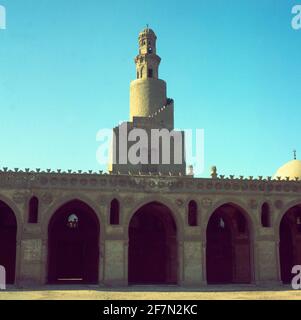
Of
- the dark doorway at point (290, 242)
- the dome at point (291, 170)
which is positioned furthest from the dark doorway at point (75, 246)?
the dome at point (291, 170)

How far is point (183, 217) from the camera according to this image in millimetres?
32375

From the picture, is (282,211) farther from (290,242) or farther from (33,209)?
(33,209)

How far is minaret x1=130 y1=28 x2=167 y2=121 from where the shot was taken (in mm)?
40781

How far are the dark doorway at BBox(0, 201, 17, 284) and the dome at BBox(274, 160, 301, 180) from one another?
24616mm

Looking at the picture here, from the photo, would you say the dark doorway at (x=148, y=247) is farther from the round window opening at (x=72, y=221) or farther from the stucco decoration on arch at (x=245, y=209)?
the stucco decoration on arch at (x=245, y=209)

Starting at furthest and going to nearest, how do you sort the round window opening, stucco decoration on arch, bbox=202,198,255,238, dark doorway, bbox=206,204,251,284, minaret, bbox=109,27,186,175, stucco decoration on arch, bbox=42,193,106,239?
minaret, bbox=109,27,186,175, the round window opening, dark doorway, bbox=206,204,251,284, stucco decoration on arch, bbox=202,198,255,238, stucco decoration on arch, bbox=42,193,106,239

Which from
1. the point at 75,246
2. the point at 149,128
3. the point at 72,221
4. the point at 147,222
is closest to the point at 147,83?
the point at 149,128

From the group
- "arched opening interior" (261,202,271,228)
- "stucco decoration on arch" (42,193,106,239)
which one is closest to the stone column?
"stucco decoration on arch" (42,193,106,239)

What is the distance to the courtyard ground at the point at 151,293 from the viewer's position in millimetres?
25250

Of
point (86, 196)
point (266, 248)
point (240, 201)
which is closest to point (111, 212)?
point (86, 196)

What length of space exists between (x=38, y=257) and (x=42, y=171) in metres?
5.61

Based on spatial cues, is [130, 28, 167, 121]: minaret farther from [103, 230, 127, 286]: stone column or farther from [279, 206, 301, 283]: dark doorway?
[279, 206, 301, 283]: dark doorway

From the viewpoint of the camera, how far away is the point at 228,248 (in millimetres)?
37406

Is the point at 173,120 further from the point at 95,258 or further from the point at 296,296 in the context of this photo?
the point at 296,296
